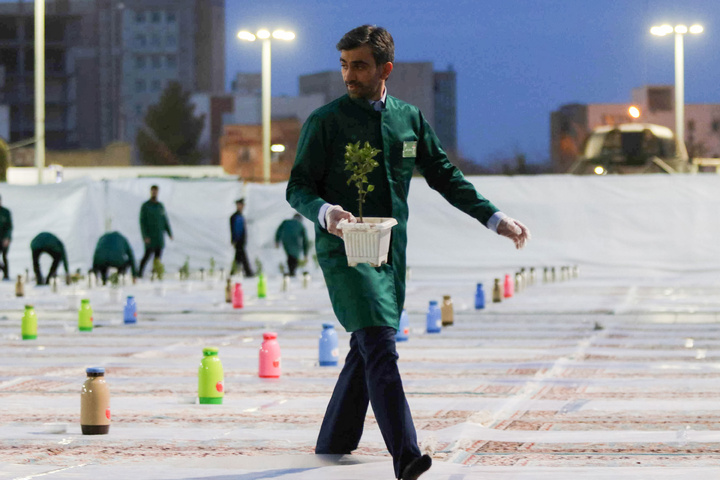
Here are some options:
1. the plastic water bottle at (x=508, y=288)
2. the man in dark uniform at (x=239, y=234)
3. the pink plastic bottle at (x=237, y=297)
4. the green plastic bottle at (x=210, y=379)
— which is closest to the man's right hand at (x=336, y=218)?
the green plastic bottle at (x=210, y=379)

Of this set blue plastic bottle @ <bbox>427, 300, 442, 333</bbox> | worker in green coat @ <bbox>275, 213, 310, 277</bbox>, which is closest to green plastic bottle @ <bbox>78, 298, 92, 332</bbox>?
blue plastic bottle @ <bbox>427, 300, 442, 333</bbox>

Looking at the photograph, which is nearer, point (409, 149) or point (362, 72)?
point (362, 72)

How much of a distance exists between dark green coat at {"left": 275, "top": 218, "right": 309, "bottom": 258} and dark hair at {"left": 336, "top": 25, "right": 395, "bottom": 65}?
79.7ft

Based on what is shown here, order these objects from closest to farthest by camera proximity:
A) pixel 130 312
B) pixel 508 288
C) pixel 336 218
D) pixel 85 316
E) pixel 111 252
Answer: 1. pixel 336 218
2. pixel 85 316
3. pixel 130 312
4. pixel 508 288
5. pixel 111 252

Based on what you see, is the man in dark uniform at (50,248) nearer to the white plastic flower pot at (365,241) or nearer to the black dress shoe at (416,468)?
the white plastic flower pot at (365,241)

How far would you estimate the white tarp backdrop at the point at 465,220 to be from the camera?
32094 millimetres

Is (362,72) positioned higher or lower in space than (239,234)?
higher

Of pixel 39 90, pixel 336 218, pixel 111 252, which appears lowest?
pixel 111 252

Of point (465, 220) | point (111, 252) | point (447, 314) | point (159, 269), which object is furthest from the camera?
point (465, 220)

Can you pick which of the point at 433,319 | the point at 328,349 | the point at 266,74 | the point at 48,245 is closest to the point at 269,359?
the point at 328,349

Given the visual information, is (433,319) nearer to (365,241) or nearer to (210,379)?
(210,379)

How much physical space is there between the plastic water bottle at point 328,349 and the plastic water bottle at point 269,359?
40.1 inches

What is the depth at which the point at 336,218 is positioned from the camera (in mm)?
6402

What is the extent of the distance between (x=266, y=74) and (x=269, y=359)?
2890 cm
